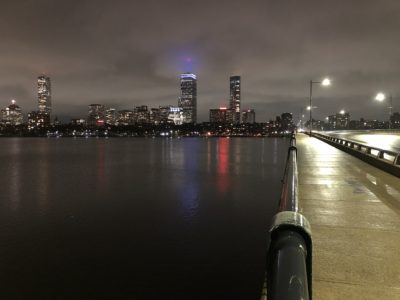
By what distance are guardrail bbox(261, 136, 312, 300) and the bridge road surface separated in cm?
339

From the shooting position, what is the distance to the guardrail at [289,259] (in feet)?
5.56

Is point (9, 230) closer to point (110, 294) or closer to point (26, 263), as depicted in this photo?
point (26, 263)

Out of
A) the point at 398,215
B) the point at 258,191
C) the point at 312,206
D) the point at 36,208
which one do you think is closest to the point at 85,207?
the point at 36,208

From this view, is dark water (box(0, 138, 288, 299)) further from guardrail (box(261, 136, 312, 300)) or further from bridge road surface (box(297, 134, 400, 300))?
guardrail (box(261, 136, 312, 300))

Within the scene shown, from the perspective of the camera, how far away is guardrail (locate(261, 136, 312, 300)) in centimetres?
170

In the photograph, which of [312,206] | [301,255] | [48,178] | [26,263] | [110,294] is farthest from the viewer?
[48,178]

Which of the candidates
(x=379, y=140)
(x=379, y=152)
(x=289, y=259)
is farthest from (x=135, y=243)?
(x=379, y=140)

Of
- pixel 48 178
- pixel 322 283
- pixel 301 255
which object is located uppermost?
pixel 301 255

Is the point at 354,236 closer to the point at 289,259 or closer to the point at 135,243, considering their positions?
the point at 289,259

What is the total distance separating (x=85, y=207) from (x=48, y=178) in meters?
22.4

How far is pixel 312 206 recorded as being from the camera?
10539 mm

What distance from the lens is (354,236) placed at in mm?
7695

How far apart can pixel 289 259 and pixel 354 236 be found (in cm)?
652

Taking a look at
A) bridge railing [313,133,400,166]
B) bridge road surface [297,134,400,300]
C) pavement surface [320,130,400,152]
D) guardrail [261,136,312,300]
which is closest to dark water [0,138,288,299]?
bridge road surface [297,134,400,300]
